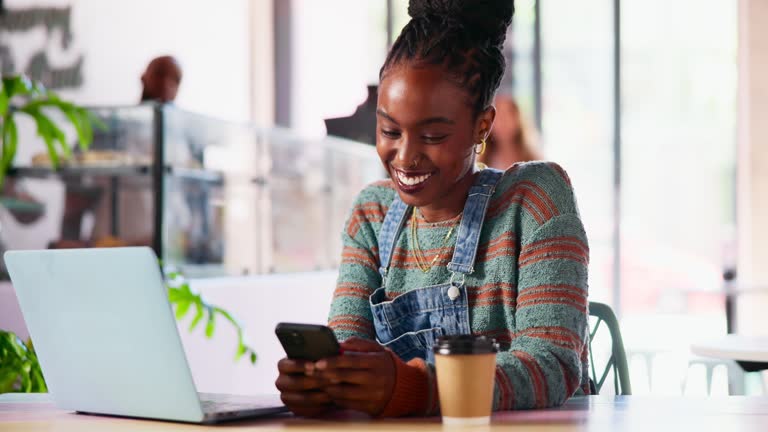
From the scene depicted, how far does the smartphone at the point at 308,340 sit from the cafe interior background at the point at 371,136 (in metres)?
2.53

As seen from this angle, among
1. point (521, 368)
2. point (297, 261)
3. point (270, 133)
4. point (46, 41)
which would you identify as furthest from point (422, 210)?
point (46, 41)

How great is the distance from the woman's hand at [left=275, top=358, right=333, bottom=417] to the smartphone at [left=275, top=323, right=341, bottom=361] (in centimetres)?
1

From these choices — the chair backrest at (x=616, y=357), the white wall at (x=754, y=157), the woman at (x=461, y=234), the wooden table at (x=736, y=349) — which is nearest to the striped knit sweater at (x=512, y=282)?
the woman at (x=461, y=234)

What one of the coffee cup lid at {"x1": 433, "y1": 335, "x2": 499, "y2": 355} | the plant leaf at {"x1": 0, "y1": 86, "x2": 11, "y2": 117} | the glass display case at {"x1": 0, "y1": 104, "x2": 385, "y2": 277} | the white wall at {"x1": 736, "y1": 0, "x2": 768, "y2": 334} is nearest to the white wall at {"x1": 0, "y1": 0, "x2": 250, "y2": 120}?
the glass display case at {"x1": 0, "y1": 104, "x2": 385, "y2": 277}

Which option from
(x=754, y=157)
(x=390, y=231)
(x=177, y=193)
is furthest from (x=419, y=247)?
(x=754, y=157)

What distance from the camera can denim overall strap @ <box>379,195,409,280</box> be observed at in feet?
5.13

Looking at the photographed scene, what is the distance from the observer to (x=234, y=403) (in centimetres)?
122

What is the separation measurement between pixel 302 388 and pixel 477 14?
0.66 m

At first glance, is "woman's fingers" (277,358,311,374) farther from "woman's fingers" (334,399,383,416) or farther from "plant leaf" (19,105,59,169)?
"plant leaf" (19,105,59,169)

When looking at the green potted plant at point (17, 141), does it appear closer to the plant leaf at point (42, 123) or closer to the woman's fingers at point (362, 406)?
the plant leaf at point (42, 123)

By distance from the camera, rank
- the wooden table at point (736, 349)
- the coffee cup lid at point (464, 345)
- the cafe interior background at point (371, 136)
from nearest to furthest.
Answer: the coffee cup lid at point (464, 345)
the wooden table at point (736, 349)
the cafe interior background at point (371, 136)

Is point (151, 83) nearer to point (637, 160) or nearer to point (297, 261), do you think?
point (297, 261)

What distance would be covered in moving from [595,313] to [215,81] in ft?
18.8

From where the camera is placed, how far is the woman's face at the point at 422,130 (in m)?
1.41
